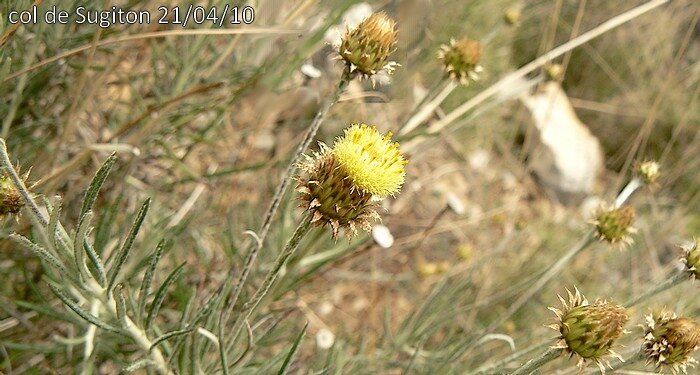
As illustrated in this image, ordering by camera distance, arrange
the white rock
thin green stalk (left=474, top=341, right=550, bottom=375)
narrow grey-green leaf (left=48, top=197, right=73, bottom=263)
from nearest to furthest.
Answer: narrow grey-green leaf (left=48, top=197, right=73, bottom=263) → thin green stalk (left=474, top=341, right=550, bottom=375) → the white rock

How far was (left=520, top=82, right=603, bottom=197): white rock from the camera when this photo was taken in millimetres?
3174

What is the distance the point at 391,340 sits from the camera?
142 cm

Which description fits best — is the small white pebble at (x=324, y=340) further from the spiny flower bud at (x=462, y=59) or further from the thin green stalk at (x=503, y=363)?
the spiny flower bud at (x=462, y=59)

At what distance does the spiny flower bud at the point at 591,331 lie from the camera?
2.41 feet

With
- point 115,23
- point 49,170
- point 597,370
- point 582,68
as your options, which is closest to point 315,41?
point 115,23

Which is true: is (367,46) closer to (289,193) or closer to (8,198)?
(8,198)

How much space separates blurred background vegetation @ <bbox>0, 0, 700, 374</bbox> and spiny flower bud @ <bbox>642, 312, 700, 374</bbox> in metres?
0.12

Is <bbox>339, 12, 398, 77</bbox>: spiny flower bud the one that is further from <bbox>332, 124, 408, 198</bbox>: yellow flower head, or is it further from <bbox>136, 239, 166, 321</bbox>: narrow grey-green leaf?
<bbox>136, 239, 166, 321</bbox>: narrow grey-green leaf

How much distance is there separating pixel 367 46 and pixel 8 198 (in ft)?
1.33

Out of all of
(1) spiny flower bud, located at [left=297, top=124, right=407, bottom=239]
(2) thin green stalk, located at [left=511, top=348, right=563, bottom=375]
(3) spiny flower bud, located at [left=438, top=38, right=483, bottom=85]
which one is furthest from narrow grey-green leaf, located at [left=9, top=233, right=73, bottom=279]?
(3) spiny flower bud, located at [left=438, top=38, right=483, bottom=85]

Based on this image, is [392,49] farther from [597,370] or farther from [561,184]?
[561,184]

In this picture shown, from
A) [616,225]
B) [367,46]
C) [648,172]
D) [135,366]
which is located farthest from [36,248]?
[648,172]

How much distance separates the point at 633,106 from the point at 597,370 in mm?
2579

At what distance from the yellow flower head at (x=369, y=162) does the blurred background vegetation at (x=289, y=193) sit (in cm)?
32
